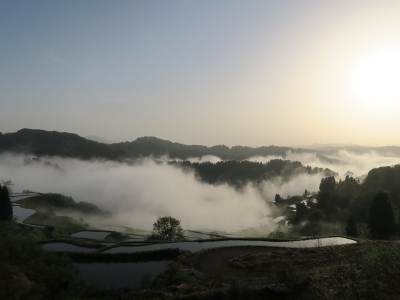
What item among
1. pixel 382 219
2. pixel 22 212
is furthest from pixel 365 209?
pixel 22 212

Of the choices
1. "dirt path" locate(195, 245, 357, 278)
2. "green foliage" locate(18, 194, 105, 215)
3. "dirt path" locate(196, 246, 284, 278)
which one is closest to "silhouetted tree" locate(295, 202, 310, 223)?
"dirt path" locate(195, 245, 357, 278)

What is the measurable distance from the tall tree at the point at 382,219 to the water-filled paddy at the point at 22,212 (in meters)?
86.0

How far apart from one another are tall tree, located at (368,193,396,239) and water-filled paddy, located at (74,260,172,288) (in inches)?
1797

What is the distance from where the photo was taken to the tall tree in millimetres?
54375

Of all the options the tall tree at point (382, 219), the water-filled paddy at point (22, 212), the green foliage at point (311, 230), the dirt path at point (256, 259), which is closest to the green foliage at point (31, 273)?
the dirt path at point (256, 259)

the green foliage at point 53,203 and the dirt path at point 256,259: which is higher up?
the dirt path at point 256,259

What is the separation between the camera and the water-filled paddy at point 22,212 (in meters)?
75.4

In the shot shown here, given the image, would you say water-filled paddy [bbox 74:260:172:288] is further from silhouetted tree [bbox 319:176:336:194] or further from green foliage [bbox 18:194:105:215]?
silhouetted tree [bbox 319:176:336:194]

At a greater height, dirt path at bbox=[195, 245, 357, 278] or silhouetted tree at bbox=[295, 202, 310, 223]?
dirt path at bbox=[195, 245, 357, 278]

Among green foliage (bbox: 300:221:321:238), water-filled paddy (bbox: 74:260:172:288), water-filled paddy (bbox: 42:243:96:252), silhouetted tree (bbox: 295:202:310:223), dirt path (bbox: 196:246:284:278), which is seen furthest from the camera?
silhouetted tree (bbox: 295:202:310:223)

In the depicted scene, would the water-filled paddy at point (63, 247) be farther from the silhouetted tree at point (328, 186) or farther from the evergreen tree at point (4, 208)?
the silhouetted tree at point (328, 186)

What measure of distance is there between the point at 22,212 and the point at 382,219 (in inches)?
3790

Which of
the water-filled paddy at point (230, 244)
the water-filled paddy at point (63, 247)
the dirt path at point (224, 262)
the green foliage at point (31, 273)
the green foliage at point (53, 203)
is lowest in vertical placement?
the green foliage at point (53, 203)

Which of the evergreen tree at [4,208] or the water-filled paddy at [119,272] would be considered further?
the evergreen tree at [4,208]
